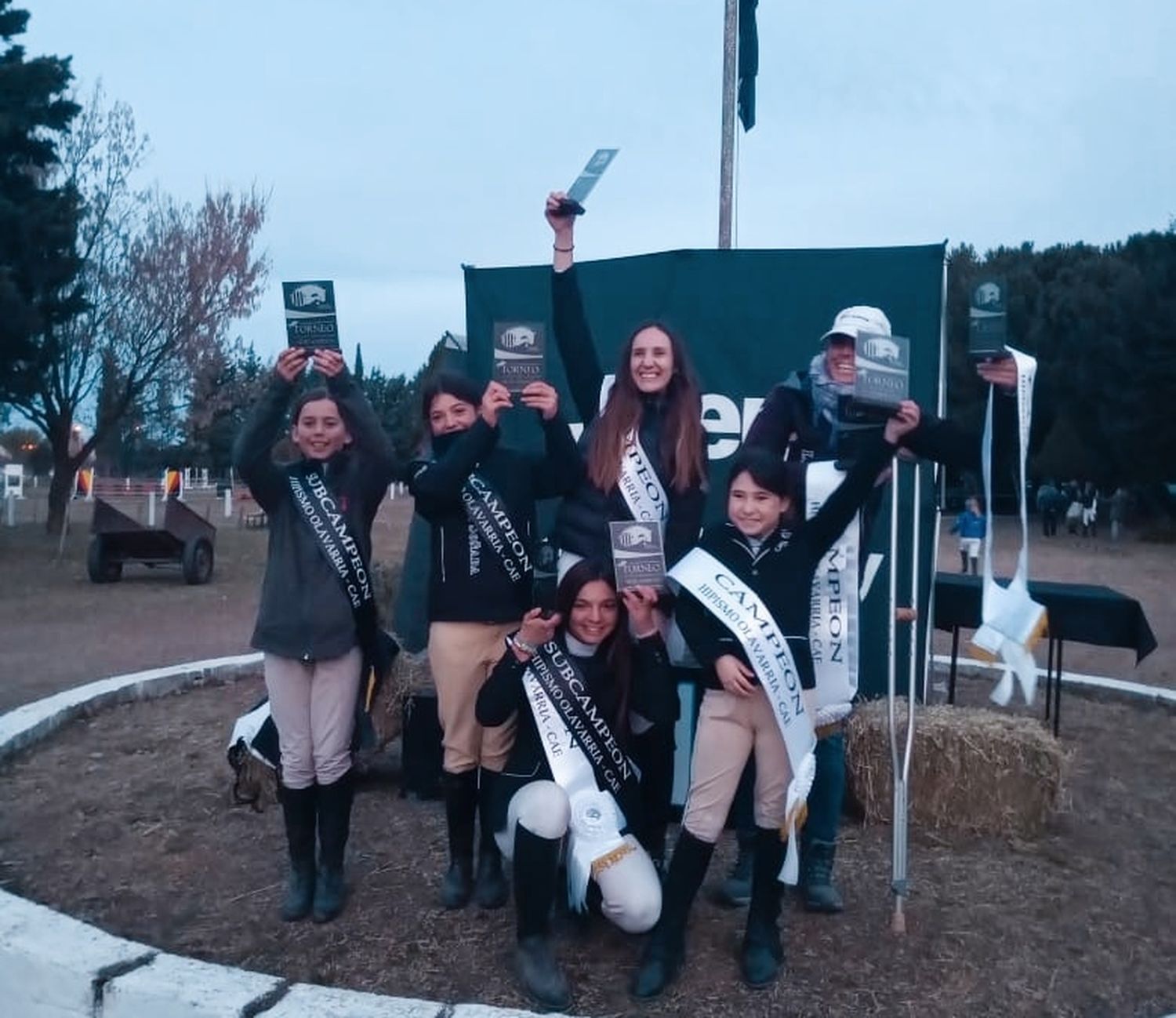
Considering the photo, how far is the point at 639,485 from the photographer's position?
3.94 metres

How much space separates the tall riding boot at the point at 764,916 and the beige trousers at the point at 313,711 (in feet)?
4.48

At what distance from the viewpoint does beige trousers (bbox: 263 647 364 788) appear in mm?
3938

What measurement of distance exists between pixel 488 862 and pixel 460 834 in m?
0.13

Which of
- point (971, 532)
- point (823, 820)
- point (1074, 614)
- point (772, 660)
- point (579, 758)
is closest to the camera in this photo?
point (772, 660)

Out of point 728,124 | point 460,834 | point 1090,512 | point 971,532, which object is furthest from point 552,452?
point 1090,512

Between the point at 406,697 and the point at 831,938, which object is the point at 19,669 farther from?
the point at 831,938

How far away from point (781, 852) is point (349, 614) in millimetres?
1527

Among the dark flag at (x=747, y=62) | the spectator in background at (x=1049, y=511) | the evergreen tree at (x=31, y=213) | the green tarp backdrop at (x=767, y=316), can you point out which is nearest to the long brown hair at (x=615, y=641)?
the green tarp backdrop at (x=767, y=316)

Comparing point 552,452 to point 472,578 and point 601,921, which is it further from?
point 601,921

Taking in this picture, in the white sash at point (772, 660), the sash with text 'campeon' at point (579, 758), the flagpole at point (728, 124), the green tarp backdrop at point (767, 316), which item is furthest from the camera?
the flagpole at point (728, 124)

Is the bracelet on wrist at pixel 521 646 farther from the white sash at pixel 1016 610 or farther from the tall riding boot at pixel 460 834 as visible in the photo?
the white sash at pixel 1016 610

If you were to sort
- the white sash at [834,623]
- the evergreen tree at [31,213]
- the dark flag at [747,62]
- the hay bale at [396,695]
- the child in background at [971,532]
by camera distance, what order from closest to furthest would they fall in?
the white sash at [834,623]
the hay bale at [396,695]
the dark flag at [747,62]
the child in background at [971,532]
the evergreen tree at [31,213]

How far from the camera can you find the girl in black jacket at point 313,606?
3.90 m

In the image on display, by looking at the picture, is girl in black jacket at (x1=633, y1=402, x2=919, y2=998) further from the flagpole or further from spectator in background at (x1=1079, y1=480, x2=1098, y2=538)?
spectator in background at (x1=1079, y1=480, x2=1098, y2=538)
